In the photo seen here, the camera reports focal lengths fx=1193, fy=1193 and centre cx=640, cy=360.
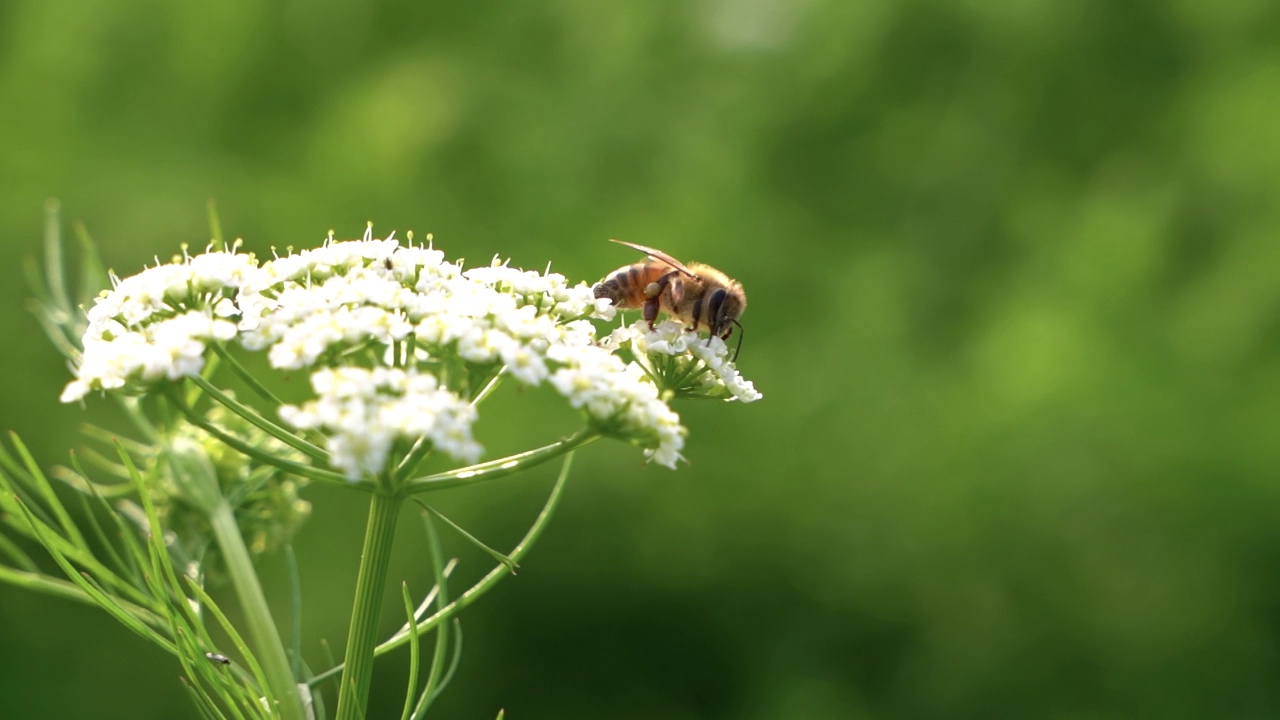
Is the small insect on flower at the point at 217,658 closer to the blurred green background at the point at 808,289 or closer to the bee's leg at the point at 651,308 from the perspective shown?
the bee's leg at the point at 651,308

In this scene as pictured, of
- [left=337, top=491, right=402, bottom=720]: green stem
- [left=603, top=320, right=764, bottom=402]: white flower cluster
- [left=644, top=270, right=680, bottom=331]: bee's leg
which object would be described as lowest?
[left=337, top=491, right=402, bottom=720]: green stem

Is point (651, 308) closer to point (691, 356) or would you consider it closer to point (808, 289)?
point (691, 356)

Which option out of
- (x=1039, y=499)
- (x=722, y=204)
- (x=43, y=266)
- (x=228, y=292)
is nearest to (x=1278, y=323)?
(x=1039, y=499)

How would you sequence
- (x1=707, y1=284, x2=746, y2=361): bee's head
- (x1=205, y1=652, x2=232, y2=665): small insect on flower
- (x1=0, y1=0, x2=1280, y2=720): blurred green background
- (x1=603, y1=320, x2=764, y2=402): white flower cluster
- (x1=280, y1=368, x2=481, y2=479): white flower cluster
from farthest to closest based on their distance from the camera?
1. (x1=0, y1=0, x2=1280, y2=720): blurred green background
2. (x1=707, y1=284, x2=746, y2=361): bee's head
3. (x1=603, y1=320, x2=764, y2=402): white flower cluster
4. (x1=205, y1=652, x2=232, y2=665): small insect on flower
5. (x1=280, y1=368, x2=481, y2=479): white flower cluster

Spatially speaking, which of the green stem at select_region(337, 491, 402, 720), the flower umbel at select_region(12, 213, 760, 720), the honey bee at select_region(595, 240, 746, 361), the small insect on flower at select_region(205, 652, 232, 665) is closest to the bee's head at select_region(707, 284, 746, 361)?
the honey bee at select_region(595, 240, 746, 361)

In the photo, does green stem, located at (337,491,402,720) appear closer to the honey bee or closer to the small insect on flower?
the small insect on flower

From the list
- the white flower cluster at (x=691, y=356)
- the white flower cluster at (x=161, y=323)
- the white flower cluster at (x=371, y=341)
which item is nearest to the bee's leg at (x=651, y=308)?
the white flower cluster at (x=691, y=356)
